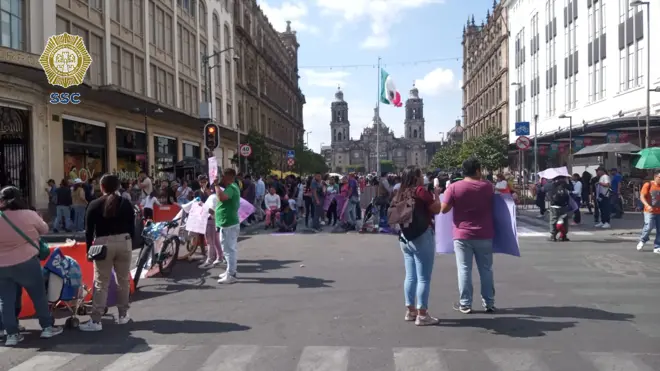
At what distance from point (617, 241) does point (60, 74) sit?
650 inches

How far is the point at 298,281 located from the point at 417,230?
10.9 feet

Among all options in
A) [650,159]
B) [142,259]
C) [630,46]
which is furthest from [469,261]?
[630,46]

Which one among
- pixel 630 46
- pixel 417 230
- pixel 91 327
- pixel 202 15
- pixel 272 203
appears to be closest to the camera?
pixel 417 230

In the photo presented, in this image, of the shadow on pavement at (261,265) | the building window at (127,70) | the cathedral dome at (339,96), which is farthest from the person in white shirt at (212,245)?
the cathedral dome at (339,96)

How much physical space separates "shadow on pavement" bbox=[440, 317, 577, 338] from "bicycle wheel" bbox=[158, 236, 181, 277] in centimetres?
505

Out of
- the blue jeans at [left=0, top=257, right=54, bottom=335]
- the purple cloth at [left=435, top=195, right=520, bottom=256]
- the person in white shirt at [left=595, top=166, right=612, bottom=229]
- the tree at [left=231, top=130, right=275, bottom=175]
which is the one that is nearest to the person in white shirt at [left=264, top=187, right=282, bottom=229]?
the person in white shirt at [left=595, top=166, right=612, bottom=229]

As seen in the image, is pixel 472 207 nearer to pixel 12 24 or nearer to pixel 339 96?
pixel 12 24

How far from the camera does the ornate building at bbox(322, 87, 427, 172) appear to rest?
154625mm

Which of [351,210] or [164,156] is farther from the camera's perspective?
[164,156]

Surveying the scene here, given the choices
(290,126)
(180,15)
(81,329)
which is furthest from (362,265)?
(290,126)

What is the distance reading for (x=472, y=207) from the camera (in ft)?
20.8

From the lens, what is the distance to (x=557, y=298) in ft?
23.9

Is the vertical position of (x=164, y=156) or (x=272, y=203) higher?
(x=164, y=156)

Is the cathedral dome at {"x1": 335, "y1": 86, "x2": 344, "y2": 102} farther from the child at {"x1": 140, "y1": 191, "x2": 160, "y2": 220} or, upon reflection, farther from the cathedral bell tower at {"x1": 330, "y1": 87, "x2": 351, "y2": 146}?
the child at {"x1": 140, "y1": 191, "x2": 160, "y2": 220}
